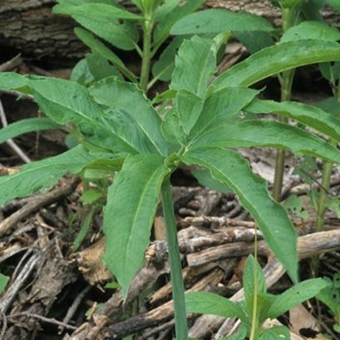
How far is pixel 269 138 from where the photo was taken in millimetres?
1379

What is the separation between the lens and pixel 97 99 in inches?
62.6

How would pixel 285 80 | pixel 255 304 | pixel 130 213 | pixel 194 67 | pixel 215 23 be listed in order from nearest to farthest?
pixel 130 213, pixel 194 67, pixel 255 304, pixel 215 23, pixel 285 80

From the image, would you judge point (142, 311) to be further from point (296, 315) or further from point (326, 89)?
point (326, 89)

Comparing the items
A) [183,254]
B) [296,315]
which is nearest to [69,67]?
[183,254]

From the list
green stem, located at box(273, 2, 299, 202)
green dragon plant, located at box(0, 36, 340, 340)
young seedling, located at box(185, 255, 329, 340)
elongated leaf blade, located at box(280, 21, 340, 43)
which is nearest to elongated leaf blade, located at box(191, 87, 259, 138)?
green dragon plant, located at box(0, 36, 340, 340)

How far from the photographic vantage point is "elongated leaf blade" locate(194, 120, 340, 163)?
4.45ft

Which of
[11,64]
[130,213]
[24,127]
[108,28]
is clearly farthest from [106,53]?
[130,213]

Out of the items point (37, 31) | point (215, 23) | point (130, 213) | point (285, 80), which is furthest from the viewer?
point (37, 31)

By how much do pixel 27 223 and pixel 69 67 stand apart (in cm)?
100

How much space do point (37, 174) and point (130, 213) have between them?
0.79 ft

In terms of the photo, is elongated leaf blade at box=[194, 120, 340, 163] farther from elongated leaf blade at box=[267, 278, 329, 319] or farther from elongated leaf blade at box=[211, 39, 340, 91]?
elongated leaf blade at box=[267, 278, 329, 319]

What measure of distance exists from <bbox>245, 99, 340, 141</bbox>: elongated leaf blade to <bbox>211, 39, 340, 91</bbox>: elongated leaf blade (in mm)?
64

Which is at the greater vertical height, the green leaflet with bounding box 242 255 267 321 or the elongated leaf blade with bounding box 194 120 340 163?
the elongated leaf blade with bounding box 194 120 340 163

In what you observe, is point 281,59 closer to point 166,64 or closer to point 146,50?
point 146,50
